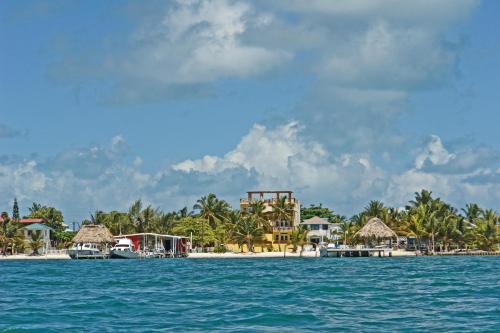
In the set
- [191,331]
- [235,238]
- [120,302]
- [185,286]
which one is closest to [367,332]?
[191,331]

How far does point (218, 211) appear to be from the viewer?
133750 mm

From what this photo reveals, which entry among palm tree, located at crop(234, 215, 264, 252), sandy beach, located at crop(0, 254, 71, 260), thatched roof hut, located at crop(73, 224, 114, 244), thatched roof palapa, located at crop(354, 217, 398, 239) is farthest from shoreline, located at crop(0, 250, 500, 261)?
thatched roof palapa, located at crop(354, 217, 398, 239)

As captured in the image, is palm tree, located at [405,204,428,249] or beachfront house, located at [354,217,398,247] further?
palm tree, located at [405,204,428,249]

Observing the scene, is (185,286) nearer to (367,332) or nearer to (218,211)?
(367,332)

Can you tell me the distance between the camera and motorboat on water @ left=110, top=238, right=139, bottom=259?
124 m

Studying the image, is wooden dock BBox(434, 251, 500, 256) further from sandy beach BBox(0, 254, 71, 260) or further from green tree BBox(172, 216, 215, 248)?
sandy beach BBox(0, 254, 71, 260)

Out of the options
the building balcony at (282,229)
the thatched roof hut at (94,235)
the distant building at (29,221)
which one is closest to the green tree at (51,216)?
the distant building at (29,221)

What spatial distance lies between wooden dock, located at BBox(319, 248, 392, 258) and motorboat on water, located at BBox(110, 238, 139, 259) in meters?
27.3

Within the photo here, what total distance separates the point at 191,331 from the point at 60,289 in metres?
24.7

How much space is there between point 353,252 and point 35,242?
158ft

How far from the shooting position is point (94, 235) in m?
126

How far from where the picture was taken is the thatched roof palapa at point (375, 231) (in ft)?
409

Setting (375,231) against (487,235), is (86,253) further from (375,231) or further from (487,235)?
(487,235)

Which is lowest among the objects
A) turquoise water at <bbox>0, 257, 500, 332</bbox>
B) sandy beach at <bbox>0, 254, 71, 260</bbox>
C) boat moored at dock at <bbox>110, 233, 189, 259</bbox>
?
turquoise water at <bbox>0, 257, 500, 332</bbox>
